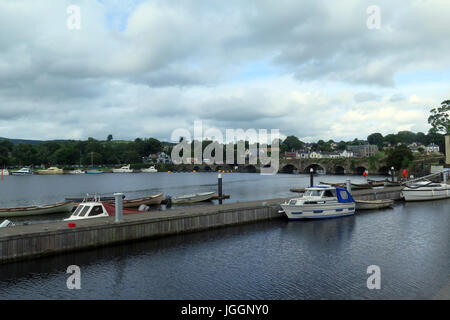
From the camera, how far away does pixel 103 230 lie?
23516mm

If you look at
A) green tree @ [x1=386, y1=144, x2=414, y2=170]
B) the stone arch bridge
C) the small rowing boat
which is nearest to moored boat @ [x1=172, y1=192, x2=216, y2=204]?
the small rowing boat

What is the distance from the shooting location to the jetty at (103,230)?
1980 cm

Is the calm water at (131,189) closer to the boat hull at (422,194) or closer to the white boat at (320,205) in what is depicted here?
the boat hull at (422,194)

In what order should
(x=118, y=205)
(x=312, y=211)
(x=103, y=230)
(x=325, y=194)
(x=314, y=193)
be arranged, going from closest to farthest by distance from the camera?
(x=103, y=230)
(x=118, y=205)
(x=312, y=211)
(x=314, y=193)
(x=325, y=194)

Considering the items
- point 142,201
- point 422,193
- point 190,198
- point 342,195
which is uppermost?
point 342,195

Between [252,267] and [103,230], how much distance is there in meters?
10.4

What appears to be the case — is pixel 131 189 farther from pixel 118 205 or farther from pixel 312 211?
pixel 118 205

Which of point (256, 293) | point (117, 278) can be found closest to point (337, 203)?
point (256, 293)

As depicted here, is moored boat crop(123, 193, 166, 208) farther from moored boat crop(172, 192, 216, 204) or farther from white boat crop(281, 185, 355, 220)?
white boat crop(281, 185, 355, 220)

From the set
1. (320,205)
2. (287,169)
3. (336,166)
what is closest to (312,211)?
(320,205)

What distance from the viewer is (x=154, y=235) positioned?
26531 mm

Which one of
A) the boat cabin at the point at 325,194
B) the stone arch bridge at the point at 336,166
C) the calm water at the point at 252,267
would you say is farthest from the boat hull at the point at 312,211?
the stone arch bridge at the point at 336,166
